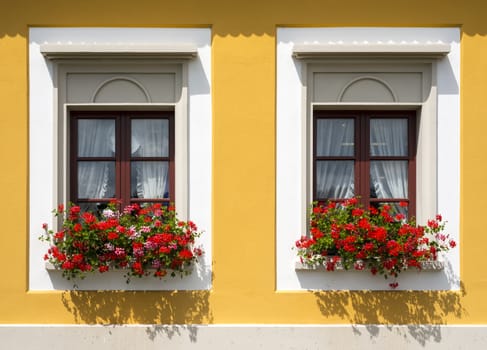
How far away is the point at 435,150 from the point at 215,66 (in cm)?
259

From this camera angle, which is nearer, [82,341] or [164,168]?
[82,341]

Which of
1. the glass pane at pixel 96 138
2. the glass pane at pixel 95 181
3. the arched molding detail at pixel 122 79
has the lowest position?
the glass pane at pixel 95 181

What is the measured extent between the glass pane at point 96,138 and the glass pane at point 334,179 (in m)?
2.42

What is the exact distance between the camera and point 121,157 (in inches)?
227

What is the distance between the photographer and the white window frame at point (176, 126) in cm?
550

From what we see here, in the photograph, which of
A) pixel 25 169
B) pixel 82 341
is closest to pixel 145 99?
pixel 25 169

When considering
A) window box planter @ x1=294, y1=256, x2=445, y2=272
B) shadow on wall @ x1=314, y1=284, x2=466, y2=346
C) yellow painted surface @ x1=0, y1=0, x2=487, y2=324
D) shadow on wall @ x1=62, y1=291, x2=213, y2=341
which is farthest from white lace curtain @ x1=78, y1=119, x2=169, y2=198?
shadow on wall @ x1=314, y1=284, x2=466, y2=346

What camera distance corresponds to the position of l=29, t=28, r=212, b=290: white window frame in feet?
18.1

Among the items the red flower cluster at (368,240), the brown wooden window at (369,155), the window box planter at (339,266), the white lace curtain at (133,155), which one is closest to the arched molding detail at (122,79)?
the white lace curtain at (133,155)

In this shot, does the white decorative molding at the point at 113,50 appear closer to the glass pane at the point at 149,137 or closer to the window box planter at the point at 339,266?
the glass pane at the point at 149,137

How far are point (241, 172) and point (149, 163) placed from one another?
1127 mm

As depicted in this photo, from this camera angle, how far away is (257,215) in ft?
17.9

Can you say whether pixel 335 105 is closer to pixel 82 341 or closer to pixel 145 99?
pixel 145 99

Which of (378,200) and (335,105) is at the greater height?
(335,105)
